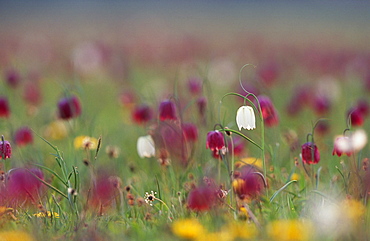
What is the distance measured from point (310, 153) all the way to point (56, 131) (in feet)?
6.10

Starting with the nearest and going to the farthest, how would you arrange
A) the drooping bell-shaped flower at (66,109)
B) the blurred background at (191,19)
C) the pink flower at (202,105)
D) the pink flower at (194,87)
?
the pink flower at (202,105), the drooping bell-shaped flower at (66,109), the pink flower at (194,87), the blurred background at (191,19)

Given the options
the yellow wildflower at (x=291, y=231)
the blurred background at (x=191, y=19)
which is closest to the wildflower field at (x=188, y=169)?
Result: the yellow wildflower at (x=291, y=231)

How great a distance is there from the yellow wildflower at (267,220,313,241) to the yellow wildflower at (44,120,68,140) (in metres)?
2.17

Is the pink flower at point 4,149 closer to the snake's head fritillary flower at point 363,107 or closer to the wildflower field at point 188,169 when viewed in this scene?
the wildflower field at point 188,169

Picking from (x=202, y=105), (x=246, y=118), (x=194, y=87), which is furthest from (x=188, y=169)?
(x=194, y=87)

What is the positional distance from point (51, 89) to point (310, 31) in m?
6.27

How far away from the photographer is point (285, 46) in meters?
8.25

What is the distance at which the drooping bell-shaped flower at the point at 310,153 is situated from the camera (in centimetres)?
214

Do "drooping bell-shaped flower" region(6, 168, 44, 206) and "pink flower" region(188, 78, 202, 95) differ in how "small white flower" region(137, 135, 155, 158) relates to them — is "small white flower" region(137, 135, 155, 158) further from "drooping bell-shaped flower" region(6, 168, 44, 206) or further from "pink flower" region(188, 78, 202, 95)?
"pink flower" region(188, 78, 202, 95)

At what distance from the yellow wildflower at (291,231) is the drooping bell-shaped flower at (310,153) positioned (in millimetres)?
523

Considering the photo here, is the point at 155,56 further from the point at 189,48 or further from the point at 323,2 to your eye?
the point at 323,2

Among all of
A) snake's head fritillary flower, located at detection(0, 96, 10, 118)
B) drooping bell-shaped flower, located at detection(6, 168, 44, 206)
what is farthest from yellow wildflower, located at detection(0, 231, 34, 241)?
snake's head fritillary flower, located at detection(0, 96, 10, 118)

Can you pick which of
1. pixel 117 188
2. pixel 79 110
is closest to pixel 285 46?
pixel 79 110

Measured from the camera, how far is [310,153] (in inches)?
85.0
